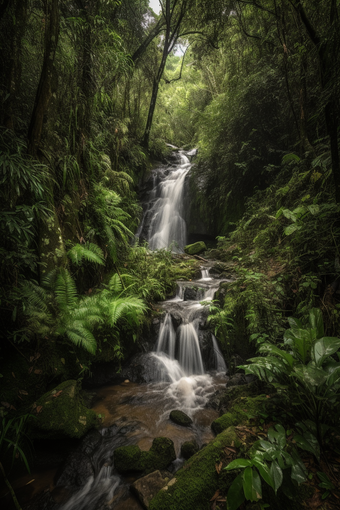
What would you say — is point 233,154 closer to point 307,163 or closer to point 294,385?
point 307,163

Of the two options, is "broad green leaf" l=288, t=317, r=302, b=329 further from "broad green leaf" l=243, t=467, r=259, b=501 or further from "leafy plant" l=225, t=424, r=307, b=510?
"broad green leaf" l=243, t=467, r=259, b=501

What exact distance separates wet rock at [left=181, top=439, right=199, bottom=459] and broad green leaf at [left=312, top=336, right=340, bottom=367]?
1.95 meters

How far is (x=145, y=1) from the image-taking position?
9.55 meters

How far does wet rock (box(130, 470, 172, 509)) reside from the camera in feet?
6.98

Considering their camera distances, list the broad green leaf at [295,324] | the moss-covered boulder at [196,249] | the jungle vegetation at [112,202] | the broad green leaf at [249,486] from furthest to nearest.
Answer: the moss-covered boulder at [196,249], the jungle vegetation at [112,202], the broad green leaf at [295,324], the broad green leaf at [249,486]

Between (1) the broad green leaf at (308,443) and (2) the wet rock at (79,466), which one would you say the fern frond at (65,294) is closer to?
(2) the wet rock at (79,466)

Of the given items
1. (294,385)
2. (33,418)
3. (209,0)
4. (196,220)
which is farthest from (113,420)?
(209,0)

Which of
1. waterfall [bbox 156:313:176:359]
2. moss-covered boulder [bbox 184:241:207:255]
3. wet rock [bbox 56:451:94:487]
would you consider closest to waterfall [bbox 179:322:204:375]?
waterfall [bbox 156:313:176:359]

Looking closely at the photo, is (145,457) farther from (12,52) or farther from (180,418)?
(12,52)

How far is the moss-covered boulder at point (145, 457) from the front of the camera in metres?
2.48

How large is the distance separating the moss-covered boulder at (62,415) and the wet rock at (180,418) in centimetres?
115

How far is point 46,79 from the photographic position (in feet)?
12.9

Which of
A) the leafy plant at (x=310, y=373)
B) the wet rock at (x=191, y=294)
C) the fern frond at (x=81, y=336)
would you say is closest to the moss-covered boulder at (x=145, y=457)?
the fern frond at (x=81, y=336)

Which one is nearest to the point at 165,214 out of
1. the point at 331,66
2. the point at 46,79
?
the point at 46,79
